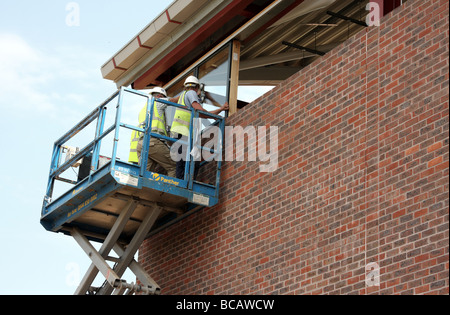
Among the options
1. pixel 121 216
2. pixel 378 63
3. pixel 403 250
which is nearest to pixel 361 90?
pixel 378 63

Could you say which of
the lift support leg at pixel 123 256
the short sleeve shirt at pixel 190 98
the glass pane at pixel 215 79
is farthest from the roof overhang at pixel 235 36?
the lift support leg at pixel 123 256

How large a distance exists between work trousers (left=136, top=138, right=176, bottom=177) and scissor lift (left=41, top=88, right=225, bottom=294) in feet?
1.22

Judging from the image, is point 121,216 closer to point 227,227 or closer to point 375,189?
point 227,227

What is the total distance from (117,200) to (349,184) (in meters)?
4.18

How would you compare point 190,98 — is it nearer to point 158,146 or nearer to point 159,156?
point 158,146

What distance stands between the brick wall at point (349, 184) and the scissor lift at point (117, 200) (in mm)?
493

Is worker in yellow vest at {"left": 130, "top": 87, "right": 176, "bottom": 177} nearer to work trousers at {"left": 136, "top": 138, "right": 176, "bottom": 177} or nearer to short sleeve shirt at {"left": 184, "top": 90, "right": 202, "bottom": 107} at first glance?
work trousers at {"left": 136, "top": 138, "right": 176, "bottom": 177}

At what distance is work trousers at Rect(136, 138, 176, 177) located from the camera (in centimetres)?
1304

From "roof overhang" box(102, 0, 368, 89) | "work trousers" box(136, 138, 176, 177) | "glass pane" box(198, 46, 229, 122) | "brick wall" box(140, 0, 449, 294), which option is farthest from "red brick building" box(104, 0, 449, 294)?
"roof overhang" box(102, 0, 368, 89)

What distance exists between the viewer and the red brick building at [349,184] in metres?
9.34

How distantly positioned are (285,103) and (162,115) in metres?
2.10

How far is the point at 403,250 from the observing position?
9.31 meters

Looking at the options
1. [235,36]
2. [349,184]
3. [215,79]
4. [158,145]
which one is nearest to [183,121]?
[158,145]

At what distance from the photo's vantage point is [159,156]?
516 inches
